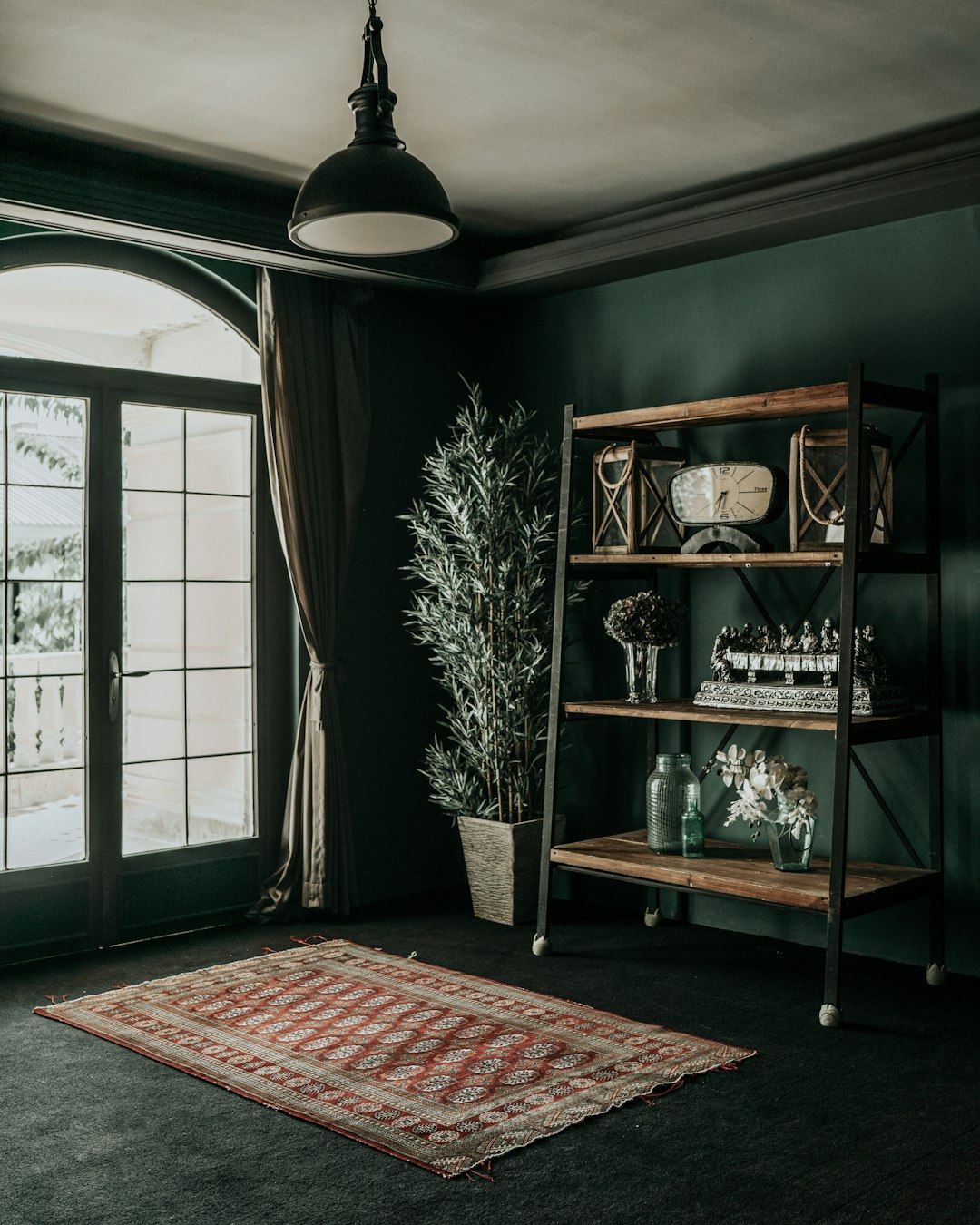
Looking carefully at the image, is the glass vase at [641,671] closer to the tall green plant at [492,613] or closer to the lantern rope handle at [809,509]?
the tall green plant at [492,613]

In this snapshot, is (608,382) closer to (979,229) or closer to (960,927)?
(979,229)

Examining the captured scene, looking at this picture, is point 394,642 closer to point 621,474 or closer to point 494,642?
point 494,642

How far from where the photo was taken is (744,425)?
5.09 meters

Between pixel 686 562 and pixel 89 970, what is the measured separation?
265 cm

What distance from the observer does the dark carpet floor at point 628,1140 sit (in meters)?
2.80

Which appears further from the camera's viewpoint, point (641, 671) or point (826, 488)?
point (641, 671)

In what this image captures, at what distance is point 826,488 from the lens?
4355mm

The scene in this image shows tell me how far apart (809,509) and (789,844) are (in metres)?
1.16

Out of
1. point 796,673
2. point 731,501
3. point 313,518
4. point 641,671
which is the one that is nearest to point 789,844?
point 796,673

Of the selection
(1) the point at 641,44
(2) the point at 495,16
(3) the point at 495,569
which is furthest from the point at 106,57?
(3) the point at 495,569

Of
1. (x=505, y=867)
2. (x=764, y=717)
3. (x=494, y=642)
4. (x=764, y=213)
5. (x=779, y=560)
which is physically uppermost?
(x=764, y=213)

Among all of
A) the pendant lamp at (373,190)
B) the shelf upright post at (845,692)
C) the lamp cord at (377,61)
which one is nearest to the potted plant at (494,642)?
the shelf upright post at (845,692)

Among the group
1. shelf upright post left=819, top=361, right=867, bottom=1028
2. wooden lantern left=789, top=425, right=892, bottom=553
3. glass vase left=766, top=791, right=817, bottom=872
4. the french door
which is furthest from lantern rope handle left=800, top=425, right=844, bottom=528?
the french door

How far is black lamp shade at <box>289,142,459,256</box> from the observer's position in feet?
9.65
